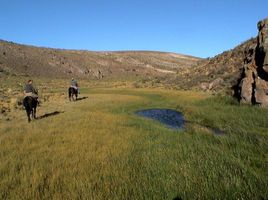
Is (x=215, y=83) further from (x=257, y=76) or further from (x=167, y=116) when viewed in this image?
(x=167, y=116)

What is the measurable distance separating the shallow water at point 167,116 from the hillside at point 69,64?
7599 centimetres

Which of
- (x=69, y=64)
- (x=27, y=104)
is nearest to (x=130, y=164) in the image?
(x=27, y=104)

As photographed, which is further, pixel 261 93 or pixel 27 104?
pixel 261 93

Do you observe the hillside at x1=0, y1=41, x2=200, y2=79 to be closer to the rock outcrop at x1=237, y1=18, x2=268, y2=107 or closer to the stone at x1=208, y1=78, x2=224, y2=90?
the stone at x1=208, y1=78, x2=224, y2=90

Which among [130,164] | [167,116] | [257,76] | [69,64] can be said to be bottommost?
[167,116]

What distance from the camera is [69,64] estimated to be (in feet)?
416

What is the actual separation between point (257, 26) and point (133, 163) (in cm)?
2287

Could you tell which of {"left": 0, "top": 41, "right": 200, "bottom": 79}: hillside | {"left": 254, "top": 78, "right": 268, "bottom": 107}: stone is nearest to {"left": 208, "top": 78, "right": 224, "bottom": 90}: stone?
{"left": 254, "top": 78, "right": 268, "bottom": 107}: stone

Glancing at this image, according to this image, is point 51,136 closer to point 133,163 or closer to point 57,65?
point 133,163

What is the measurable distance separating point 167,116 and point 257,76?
7170mm

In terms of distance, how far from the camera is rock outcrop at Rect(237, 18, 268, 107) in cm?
2408

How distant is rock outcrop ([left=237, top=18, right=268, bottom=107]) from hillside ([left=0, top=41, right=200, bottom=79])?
79657 mm

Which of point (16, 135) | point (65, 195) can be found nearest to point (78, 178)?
point (65, 195)

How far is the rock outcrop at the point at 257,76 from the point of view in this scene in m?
24.1
